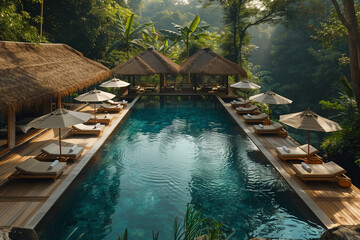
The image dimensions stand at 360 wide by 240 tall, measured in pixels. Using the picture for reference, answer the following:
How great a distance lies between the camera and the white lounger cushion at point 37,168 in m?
7.66

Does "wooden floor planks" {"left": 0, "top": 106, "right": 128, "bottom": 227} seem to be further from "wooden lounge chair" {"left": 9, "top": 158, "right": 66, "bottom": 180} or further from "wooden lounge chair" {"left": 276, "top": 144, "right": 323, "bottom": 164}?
"wooden lounge chair" {"left": 276, "top": 144, "right": 323, "bottom": 164}

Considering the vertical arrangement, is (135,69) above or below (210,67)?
below

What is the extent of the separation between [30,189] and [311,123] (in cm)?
819

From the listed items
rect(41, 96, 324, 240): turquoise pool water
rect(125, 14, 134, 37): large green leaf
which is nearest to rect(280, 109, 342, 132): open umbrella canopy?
rect(41, 96, 324, 240): turquoise pool water

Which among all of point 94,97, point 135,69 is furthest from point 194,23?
point 94,97

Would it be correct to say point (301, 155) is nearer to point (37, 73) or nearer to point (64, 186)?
point (64, 186)

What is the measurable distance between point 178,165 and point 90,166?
3.02 m

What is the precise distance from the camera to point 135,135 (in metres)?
13.3

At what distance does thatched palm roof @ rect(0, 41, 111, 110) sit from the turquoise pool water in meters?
3.17

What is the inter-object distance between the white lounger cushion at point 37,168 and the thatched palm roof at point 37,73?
6.56 ft

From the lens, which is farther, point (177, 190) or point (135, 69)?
point (135, 69)

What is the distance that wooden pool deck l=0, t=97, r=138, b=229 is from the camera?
6207 millimetres

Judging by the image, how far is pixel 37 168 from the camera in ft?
25.8

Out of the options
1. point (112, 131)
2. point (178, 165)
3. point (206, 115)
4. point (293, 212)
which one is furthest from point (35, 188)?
point (206, 115)
